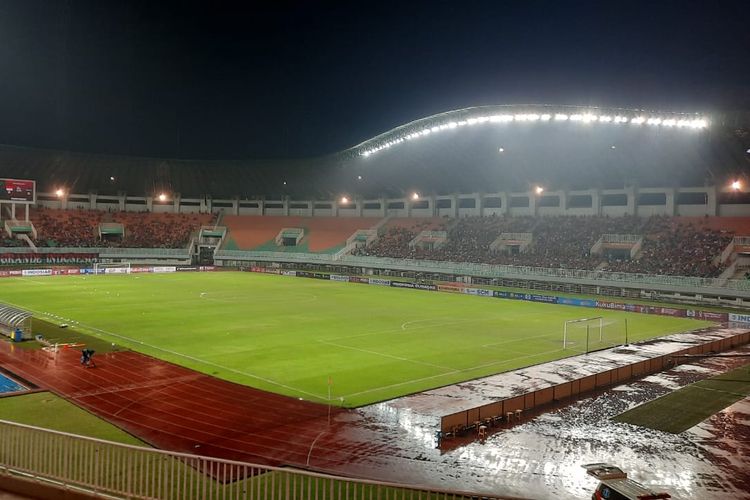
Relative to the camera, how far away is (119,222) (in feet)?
267

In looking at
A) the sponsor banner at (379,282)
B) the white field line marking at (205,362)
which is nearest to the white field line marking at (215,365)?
the white field line marking at (205,362)

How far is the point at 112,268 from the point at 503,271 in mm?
43090

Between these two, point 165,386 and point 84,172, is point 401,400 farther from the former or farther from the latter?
point 84,172

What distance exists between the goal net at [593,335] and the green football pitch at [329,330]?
0.11 metres

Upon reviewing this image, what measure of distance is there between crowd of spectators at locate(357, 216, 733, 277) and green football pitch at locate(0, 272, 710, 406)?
10136mm

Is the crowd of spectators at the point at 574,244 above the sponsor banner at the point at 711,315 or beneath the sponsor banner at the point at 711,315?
above

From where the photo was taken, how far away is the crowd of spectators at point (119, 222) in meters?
73.4

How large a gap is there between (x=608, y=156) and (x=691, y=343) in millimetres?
28135

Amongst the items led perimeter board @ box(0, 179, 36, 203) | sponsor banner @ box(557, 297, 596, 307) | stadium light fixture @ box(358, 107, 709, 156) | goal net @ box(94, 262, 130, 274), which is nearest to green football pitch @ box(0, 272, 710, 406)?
sponsor banner @ box(557, 297, 596, 307)

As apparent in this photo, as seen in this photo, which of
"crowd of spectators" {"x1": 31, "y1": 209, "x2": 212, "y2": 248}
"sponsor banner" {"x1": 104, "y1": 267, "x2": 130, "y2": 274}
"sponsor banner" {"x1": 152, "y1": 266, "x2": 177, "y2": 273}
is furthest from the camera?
"crowd of spectators" {"x1": 31, "y1": 209, "x2": 212, "y2": 248}

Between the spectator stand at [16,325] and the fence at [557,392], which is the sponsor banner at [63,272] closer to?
the spectator stand at [16,325]

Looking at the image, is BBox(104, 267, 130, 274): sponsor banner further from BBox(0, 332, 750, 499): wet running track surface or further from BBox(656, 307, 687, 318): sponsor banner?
BBox(656, 307, 687, 318): sponsor banner

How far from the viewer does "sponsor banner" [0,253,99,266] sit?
65.4 meters

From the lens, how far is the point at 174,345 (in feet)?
82.3
